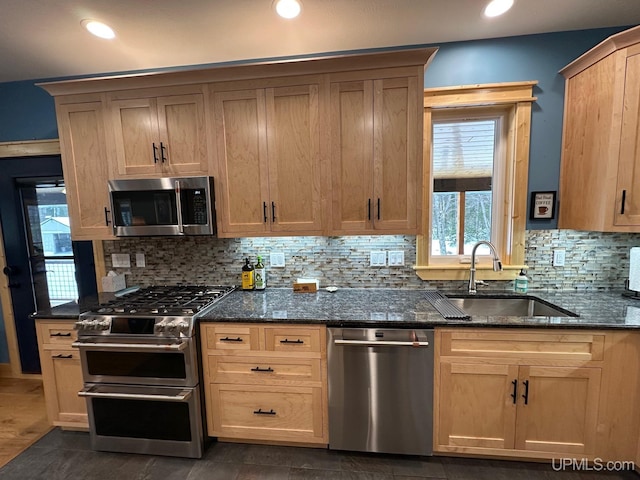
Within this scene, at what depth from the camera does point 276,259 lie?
2.37m

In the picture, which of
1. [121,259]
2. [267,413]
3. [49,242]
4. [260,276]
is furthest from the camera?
[49,242]

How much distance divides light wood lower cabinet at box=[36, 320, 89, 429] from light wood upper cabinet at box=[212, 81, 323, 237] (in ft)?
4.22

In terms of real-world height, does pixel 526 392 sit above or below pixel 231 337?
below

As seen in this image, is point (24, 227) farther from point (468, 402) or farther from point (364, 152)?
point (468, 402)

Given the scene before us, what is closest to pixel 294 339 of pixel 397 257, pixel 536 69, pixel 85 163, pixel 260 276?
pixel 260 276

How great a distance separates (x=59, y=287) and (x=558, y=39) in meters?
4.50

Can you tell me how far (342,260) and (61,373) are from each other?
2140mm

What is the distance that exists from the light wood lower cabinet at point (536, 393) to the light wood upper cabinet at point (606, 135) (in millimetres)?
743

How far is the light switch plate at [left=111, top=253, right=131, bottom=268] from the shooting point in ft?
8.32

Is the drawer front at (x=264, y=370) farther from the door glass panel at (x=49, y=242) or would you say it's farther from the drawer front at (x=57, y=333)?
the door glass panel at (x=49, y=242)

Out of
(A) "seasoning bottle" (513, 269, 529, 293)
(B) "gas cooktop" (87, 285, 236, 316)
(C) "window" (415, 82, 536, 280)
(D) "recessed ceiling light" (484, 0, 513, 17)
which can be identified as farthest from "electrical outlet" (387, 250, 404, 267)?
(D) "recessed ceiling light" (484, 0, 513, 17)

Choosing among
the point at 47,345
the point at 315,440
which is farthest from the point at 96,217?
the point at 315,440

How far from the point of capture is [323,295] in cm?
218

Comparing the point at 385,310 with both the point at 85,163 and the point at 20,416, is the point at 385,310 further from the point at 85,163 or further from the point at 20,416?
the point at 20,416
